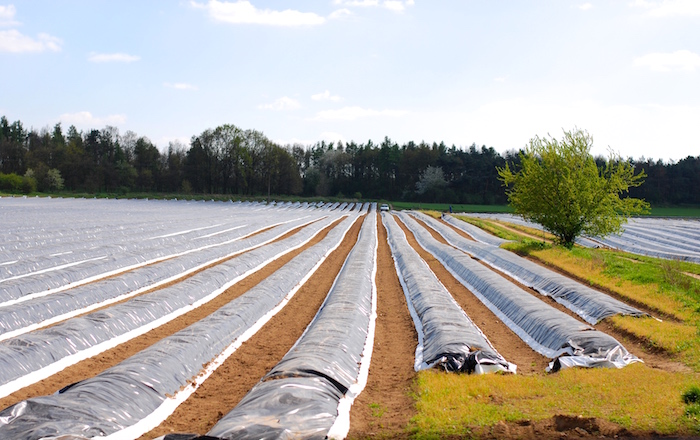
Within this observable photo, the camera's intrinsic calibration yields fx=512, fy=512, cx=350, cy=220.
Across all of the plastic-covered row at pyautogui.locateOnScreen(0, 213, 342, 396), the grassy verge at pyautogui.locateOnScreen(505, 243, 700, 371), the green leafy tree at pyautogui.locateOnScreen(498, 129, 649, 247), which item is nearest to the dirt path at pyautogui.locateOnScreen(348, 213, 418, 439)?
the grassy verge at pyautogui.locateOnScreen(505, 243, 700, 371)

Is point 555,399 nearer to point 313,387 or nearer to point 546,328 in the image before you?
point 313,387

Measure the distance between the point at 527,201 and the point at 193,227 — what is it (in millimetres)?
21118

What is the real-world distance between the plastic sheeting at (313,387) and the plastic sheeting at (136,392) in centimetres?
48

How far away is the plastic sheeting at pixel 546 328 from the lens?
355 inches

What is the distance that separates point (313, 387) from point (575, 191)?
21.6m

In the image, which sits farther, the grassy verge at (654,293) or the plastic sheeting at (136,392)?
the grassy verge at (654,293)

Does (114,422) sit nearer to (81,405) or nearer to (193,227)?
(81,405)

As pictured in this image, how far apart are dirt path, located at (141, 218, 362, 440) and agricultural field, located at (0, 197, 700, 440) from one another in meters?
0.04

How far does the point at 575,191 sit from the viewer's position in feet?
81.5

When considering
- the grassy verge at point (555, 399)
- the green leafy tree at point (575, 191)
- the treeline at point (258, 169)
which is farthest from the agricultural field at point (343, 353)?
the treeline at point (258, 169)

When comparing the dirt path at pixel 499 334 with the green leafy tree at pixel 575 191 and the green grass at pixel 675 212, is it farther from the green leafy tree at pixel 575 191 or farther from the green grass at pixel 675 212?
the green grass at pixel 675 212

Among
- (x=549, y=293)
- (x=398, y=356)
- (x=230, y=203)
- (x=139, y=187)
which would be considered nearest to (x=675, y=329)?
(x=549, y=293)

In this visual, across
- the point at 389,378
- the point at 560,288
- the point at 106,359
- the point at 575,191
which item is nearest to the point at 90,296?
the point at 106,359

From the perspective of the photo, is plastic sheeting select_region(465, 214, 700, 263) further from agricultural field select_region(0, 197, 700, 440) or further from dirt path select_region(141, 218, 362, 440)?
dirt path select_region(141, 218, 362, 440)
